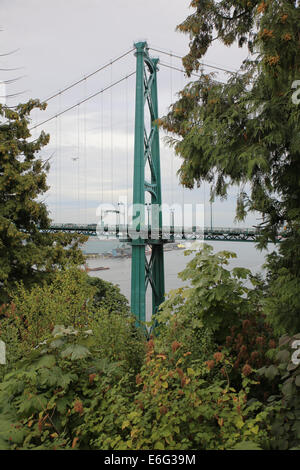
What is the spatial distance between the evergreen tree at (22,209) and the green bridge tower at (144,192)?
636 centimetres

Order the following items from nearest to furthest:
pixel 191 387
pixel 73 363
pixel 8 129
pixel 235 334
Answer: pixel 191 387 → pixel 73 363 → pixel 235 334 → pixel 8 129

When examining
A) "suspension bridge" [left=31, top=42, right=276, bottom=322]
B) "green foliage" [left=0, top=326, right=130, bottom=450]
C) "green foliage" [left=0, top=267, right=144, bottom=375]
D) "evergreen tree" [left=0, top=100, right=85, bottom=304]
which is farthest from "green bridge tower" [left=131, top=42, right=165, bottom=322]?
"green foliage" [left=0, top=326, right=130, bottom=450]

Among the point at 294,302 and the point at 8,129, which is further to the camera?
the point at 8,129

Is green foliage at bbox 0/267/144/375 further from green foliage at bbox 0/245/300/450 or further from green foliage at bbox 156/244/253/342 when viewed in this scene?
green foliage at bbox 156/244/253/342

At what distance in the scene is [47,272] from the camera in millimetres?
7023

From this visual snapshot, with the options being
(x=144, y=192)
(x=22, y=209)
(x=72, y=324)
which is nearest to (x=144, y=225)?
(x=144, y=192)

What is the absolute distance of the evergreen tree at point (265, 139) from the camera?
255cm

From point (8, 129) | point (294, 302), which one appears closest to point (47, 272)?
point (8, 129)

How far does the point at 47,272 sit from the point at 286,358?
19.3 feet

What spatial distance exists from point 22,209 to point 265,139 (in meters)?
5.09

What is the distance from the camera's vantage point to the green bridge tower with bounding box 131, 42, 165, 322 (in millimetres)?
13758

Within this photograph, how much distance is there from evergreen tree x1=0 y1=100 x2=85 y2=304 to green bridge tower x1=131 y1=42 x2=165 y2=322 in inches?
250
